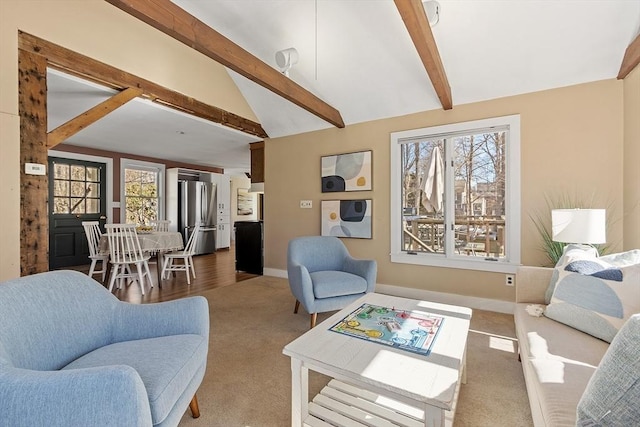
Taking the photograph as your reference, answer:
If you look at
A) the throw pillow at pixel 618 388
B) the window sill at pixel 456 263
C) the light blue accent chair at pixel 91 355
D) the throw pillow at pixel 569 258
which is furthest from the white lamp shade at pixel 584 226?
the light blue accent chair at pixel 91 355

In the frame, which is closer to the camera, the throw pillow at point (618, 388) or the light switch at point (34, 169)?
the throw pillow at point (618, 388)

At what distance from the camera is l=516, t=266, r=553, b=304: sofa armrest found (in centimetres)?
208

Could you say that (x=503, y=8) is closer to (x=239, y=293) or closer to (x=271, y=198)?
(x=271, y=198)

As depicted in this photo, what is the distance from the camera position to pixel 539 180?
3004mm

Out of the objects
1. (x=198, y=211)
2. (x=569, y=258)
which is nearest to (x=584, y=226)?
(x=569, y=258)

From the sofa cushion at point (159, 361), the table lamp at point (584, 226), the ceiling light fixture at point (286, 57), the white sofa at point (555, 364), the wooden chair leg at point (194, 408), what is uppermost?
the ceiling light fixture at point (286, 57)

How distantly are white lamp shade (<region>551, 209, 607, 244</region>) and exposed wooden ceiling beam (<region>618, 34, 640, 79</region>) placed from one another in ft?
4.53

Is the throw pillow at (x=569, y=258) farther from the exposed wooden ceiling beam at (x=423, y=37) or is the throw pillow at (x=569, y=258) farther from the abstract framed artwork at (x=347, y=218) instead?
the abstract framed artwork at (x=347, y=218)

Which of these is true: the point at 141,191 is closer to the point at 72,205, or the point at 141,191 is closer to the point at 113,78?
the point at 72,205

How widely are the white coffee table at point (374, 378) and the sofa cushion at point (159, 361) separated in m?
0.43

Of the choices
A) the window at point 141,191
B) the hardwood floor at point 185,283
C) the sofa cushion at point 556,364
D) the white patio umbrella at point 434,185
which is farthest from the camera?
the window at point 141,191

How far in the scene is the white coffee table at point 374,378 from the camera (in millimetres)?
1086

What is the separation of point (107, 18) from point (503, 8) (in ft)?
12.5

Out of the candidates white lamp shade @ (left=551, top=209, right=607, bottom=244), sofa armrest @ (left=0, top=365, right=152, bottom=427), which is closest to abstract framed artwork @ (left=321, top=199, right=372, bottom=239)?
white lamp shade @ (left=551, top=209, right=607, bottom=244)
